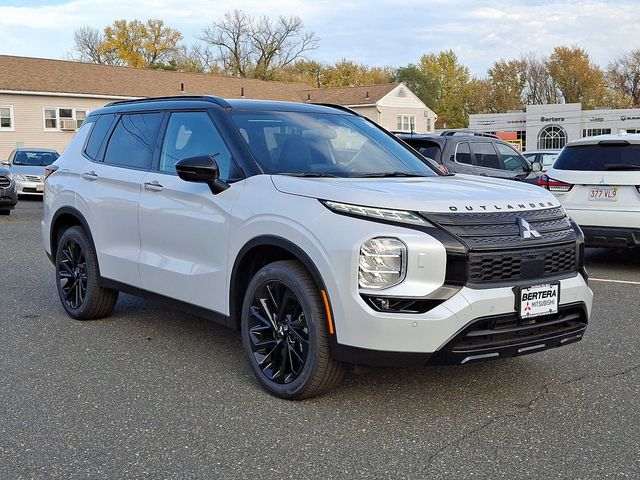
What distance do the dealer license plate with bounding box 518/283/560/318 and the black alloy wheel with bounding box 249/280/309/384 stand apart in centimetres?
121

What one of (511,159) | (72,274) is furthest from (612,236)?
(72,274)

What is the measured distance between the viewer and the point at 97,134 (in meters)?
6.52

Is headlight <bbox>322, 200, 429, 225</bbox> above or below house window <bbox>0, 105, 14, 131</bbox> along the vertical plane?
below

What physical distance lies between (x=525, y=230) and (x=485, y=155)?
861 centimetres

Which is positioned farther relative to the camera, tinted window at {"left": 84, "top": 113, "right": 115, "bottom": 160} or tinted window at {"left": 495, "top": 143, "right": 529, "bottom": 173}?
tinted window at {"left": 495, "top": 143, "right": 529, "bottom": 173}

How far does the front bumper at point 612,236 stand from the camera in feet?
27.4

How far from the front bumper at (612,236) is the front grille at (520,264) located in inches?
166

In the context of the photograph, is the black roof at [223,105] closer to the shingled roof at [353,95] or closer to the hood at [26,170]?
the hood at [26,170]

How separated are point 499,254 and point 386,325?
74 centimetres

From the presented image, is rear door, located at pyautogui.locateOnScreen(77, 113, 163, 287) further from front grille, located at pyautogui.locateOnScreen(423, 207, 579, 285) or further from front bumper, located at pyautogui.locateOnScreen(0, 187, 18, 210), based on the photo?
front bumper, located at pyautogui.locateOnScreen(0, 187, 18, 210)

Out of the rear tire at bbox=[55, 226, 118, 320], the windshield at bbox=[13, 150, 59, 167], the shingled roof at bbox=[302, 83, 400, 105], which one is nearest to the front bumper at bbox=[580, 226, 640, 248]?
the rear tire at bbox=[55, 226, 118, 320]

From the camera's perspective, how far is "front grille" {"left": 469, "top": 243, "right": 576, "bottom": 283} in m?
3.99

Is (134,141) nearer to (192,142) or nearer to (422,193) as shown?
(192,142)

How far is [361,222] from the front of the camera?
13.1ft
